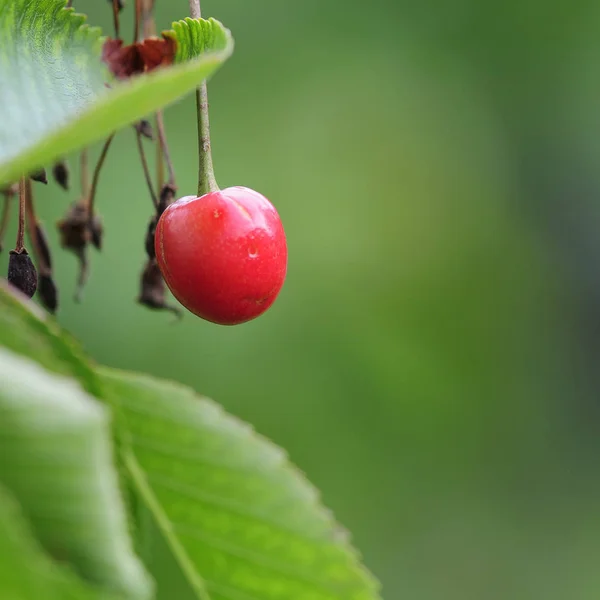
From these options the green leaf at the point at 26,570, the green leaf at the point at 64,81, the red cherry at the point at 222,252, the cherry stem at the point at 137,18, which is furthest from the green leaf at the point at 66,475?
the cherry stem at the point at 137,18

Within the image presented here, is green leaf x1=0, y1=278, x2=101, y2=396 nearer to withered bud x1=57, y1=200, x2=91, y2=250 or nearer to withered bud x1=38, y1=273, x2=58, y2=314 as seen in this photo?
withered bud x1=38, y1=273, x2=58, y2=314

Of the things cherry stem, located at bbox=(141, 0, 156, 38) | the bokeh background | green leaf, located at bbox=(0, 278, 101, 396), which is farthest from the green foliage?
the bokeh background

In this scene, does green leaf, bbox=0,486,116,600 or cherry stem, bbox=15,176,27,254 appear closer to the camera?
green leaf, bbox=0,486,116,600

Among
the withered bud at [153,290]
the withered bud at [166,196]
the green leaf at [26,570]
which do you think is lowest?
the green leaf at [26,570]

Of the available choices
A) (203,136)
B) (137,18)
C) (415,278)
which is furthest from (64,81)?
(415,278)

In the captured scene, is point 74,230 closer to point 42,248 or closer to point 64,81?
point 42,248

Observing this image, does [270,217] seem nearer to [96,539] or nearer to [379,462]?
[96,539]

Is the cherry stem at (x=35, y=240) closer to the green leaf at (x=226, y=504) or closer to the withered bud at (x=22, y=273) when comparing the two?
the withered bud at (x=22, y=273)
